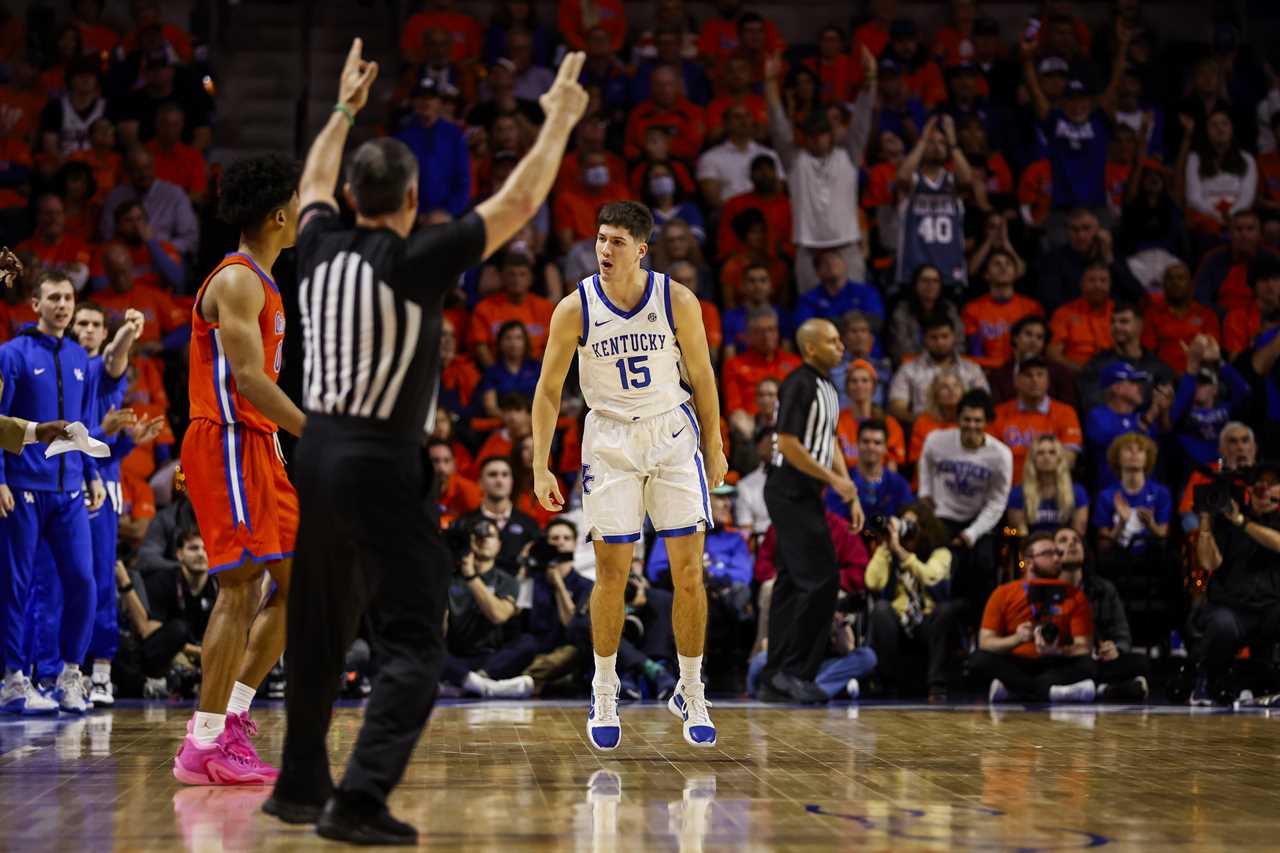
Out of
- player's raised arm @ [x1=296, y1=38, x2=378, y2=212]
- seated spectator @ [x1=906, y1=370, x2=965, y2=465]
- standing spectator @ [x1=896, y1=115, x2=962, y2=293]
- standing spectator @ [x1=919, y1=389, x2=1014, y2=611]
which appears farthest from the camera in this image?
standing spectator @ [x1=896, y1=115, x2=962, y2=293]

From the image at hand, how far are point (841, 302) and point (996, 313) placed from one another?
50.7 inches

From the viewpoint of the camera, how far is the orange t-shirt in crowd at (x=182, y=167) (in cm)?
1422

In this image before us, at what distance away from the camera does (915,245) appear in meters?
13.3

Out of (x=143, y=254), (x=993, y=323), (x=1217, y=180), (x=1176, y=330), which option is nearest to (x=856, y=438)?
(x=993, y=323)

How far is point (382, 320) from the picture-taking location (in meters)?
4.55

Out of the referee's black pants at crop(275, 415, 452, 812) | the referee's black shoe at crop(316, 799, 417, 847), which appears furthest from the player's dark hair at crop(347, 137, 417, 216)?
the referee's black shoe at crop(316, 799, 417, 847)

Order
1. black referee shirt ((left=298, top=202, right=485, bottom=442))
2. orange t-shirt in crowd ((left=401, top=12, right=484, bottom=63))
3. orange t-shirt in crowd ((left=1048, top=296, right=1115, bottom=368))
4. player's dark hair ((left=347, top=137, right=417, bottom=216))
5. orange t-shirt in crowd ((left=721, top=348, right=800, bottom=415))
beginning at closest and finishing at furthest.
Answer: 1. black referee shirt ((left=298, top=202, right=485, bottom=442))
2. player's dark hair ((left=347, top=137, right=417, bottom=216))
3. orange t-shirt in crowd ((left=721, top=348, right=800, bottom=415))
4. orange t-shirt in crowd ((left=1048, top=296, right=1115, bottom=368))
5. orange t-shirt in crowd ((left=401, top=12, right=484, bottom=63))

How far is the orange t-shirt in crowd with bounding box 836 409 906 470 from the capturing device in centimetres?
1187

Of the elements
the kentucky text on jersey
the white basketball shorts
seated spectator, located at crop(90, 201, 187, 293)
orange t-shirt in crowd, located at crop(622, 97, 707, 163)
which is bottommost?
the white basketball shorts

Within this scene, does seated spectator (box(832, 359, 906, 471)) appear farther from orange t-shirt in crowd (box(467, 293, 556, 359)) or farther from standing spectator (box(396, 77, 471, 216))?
standing spectator (box(396, 77, 471, 216))

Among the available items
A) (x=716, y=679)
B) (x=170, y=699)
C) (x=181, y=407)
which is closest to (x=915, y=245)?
(x=716, y=679)

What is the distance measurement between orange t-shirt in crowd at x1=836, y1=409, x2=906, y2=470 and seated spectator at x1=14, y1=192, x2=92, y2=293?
239 inches

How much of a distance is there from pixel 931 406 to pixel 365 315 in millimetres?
8240

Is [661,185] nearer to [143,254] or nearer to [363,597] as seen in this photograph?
[143,254]
